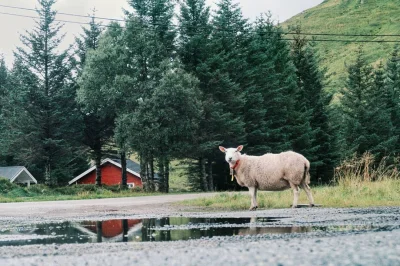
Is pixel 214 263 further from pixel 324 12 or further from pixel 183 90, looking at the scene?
pixel 324 12

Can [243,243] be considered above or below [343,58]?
below

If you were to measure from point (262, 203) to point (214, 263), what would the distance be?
37.4ft

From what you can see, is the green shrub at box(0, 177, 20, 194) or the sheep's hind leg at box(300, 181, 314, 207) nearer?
the sheep's hind leg at box(300, 181, 314, 207)

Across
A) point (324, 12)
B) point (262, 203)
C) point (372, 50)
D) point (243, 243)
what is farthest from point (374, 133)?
point (324, 12)

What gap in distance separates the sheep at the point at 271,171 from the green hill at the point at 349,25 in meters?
99.7

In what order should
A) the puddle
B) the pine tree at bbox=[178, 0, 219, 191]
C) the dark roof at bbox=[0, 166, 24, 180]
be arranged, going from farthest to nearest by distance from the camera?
the dark roof at bbox=[0, 166, 24, 180], the pine tree at bbox=[178, 0, 219, 191], the puddle

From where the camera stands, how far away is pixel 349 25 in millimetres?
156875

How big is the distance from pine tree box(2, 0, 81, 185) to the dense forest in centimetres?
10

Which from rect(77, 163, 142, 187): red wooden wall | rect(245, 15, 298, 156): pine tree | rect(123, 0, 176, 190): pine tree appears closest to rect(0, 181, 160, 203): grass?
rect(123, 0, 176, 190): pine tree

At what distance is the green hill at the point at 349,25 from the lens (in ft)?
422

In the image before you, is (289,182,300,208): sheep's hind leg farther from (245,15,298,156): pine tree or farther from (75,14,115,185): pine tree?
(75,14,115,185): pine tree

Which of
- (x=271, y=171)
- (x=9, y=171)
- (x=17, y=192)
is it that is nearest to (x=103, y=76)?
(x=17, y=192)

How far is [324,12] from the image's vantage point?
185625 mm

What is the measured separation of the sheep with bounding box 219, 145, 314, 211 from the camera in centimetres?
1611
